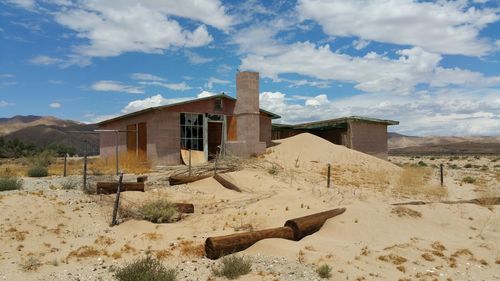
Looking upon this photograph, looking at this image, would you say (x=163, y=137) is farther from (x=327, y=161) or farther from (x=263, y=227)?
(x=263, y=227)

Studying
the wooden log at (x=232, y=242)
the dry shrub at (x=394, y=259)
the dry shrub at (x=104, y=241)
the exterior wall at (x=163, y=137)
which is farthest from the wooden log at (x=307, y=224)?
the exterior wall at (x=163, y=137)

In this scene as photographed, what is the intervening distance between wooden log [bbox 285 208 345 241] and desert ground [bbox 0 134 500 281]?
0.15 m

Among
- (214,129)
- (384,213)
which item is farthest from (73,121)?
(384,213)

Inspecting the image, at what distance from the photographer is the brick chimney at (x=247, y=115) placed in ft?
72.9

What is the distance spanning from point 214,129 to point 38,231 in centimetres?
1611

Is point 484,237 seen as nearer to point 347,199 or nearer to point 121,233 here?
point 347,199

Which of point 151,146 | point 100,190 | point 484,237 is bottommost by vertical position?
point 484,237

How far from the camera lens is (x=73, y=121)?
114 metres

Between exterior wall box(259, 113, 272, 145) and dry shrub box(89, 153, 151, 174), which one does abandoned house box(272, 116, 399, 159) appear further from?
dry shrub box(89, 153, 151, 174)

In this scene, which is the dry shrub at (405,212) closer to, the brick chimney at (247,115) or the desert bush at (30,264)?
the desert bush at (30,264)

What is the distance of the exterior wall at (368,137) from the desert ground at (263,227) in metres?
8.89

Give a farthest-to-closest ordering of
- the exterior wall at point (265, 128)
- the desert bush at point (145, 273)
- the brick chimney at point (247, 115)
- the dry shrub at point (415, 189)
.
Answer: the exterior wall at point (265, 128) < the brick chimney at point (247, 115) < the dry shrub at point (415, 189) < the desert bush at point (145, 273)

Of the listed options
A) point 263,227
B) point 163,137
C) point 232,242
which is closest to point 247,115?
point 163,137

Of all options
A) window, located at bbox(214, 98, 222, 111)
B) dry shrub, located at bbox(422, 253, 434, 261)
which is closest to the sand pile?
window, located at bbox(214, 98, 222, 111)
